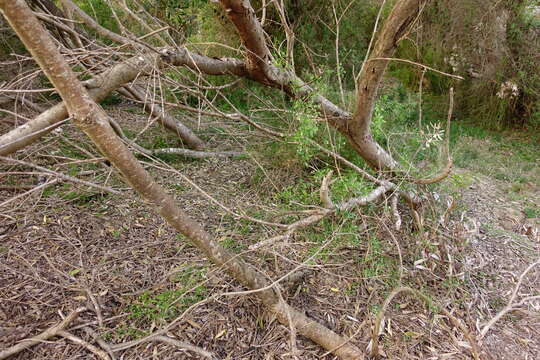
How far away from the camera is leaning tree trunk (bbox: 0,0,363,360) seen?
2.74 ft

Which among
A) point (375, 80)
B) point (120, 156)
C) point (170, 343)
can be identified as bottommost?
point (170, 343)

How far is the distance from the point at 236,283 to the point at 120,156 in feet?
3.97

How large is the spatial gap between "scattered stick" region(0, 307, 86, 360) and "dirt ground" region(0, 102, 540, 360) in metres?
0.04

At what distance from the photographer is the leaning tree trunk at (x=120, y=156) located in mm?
834

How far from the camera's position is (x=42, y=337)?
1566 mm

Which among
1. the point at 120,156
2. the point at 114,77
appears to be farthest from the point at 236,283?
the point at 114,77

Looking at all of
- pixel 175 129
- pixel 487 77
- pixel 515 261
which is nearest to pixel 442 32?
pixel 487 77

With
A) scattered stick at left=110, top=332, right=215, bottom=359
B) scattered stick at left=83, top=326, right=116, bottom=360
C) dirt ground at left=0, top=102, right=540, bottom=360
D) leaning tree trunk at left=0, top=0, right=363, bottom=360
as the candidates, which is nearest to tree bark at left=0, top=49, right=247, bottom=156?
dirt ground at left=0, top=102, right=540, bottom=360

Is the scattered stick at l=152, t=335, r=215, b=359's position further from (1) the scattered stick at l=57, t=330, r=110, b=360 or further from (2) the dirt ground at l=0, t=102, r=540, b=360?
(1) the scattered stick at l=57, t=330, r=110, b=360

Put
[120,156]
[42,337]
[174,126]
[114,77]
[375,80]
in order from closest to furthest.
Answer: [120,156]
[42,337]
[114,77]
[375,80]
[174,126]

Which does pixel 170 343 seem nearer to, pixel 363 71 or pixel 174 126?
pixel 363 71

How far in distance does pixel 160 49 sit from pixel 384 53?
1.43 metres

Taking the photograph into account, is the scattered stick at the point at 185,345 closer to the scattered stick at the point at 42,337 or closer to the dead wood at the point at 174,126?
the scattered stick at the point at 42,337

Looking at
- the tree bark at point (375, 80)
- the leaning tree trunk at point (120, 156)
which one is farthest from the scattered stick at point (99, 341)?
the tree bark at point (375, 80)
